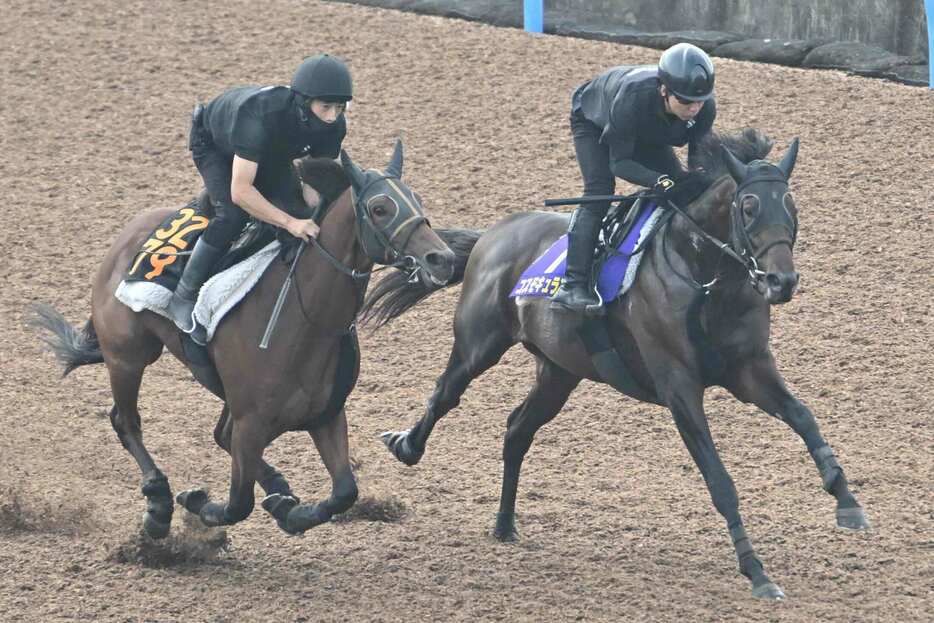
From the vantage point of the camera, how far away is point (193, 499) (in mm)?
7152

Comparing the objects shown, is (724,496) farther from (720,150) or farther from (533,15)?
(533,15)

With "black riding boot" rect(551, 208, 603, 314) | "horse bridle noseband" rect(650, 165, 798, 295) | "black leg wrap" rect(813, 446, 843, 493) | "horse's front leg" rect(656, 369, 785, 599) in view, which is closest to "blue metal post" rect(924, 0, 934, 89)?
"black riding boot" rect(551, 208, 603, 314)

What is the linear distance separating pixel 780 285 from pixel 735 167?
0.57 meters

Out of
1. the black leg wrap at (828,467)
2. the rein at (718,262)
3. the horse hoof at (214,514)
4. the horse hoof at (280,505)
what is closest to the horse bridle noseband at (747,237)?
the rein at (718,262)

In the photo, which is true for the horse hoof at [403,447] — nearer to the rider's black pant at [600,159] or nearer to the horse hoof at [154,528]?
the horse hoof at [154,528]

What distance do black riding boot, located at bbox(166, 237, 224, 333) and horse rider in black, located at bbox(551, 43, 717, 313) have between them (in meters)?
1.52

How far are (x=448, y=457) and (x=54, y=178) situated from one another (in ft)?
17.3

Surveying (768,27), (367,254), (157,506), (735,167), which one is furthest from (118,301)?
(768,27)

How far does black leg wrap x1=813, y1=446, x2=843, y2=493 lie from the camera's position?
6.43 m

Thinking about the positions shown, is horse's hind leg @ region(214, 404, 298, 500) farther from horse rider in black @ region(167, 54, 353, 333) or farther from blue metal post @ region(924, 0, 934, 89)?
blue metal post @ region(924, 0, 934, 89)

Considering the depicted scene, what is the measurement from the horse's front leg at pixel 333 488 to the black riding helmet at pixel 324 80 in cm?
134

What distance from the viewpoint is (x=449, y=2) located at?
1534 cm

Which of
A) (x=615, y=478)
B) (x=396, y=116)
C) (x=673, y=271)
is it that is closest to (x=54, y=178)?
(x=396, y=116)

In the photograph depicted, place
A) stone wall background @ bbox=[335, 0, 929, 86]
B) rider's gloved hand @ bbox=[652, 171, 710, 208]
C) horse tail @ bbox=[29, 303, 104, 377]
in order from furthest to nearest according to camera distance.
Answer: stone wall background @ bbox=[335, 0, 929, 86] → horse tail @ bbox=[29, 303, 104, 377] → rider's gloved hand @ bbox=[652, 171, 710, 208]
